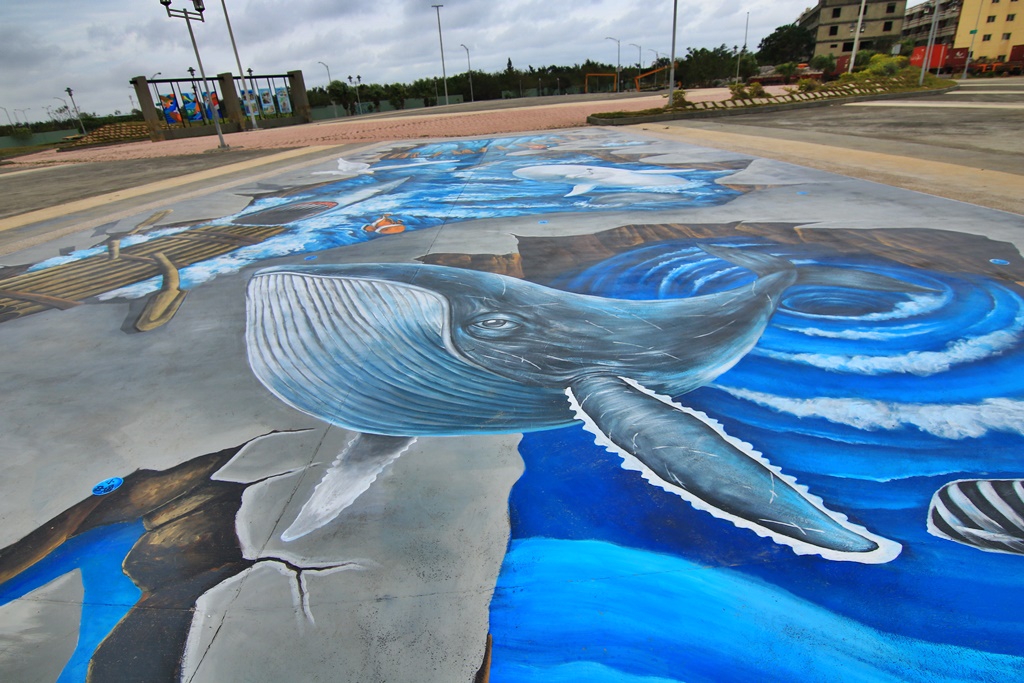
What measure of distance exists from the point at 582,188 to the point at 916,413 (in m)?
8.44

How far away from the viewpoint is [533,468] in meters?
3.22

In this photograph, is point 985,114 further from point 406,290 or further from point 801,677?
point 801,677

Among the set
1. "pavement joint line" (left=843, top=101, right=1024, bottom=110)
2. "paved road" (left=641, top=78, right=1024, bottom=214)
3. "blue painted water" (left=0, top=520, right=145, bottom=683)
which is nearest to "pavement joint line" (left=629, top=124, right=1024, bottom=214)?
"paved road" (left=641, top=78, right=1024, bottom=214)

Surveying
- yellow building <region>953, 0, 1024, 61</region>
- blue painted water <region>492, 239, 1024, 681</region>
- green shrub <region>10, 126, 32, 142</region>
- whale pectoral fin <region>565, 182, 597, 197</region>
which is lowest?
blue painted water <region>492, 239, 1024, 681</region>

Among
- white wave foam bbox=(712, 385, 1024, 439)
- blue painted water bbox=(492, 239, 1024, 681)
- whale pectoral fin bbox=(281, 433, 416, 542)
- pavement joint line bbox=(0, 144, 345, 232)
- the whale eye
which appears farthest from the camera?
pavement joint line bbox=(0, 144, 345, 232)

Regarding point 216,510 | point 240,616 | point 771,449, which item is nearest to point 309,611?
point 240,616

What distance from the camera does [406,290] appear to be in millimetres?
5816

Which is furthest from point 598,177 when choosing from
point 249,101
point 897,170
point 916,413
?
point 249,101

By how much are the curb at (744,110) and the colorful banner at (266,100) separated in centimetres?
3093

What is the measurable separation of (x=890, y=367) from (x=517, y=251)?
14.4 feet

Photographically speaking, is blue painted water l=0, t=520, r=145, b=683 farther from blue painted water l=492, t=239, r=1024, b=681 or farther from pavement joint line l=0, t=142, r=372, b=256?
pavement joint line l=0, t=142, r=372, b=256

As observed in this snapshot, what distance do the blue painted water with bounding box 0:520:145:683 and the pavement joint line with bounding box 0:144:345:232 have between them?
12.1 m

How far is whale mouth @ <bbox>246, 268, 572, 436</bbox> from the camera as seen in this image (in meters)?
3.73

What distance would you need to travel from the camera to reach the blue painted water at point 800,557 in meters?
2.17
